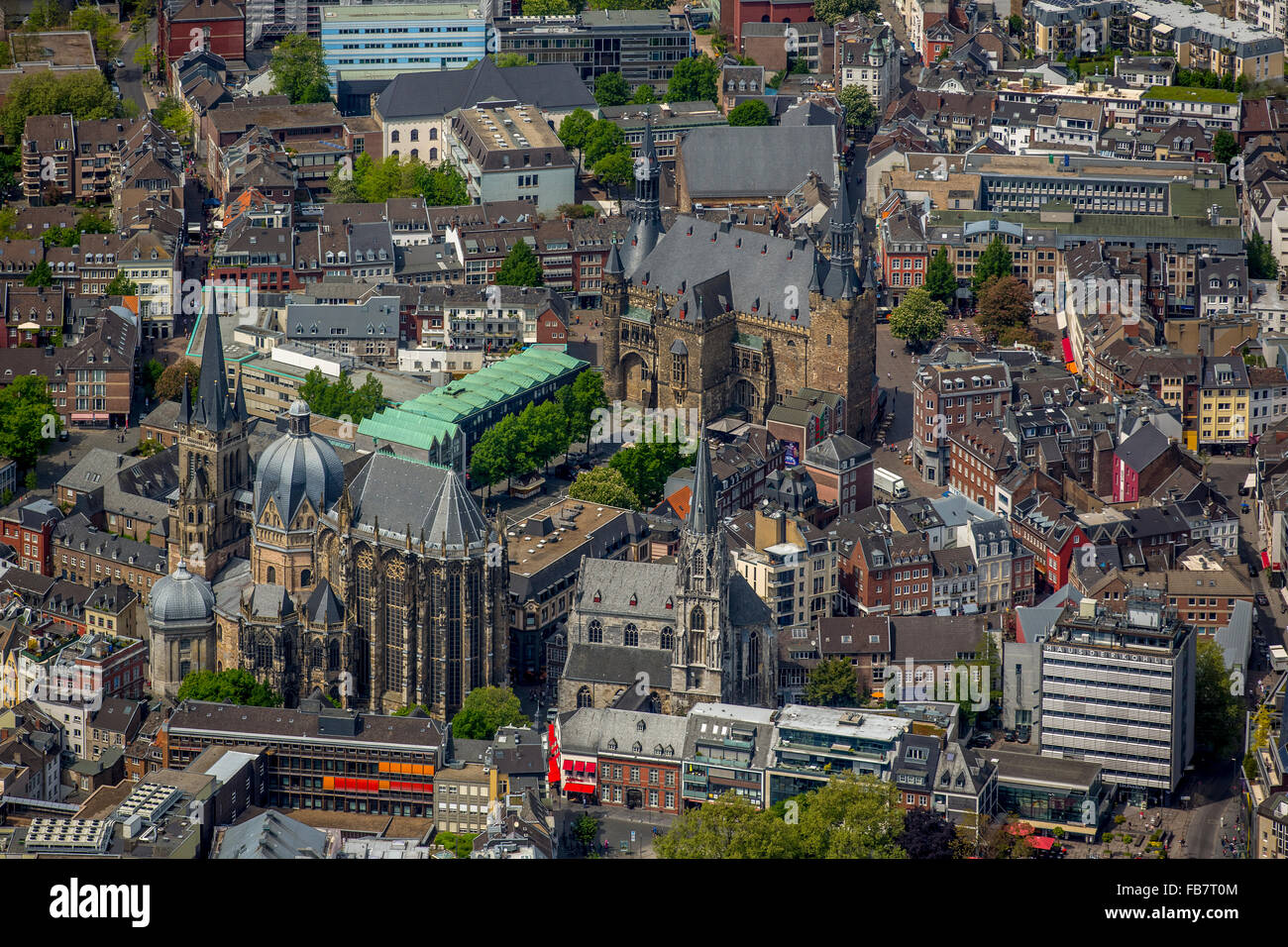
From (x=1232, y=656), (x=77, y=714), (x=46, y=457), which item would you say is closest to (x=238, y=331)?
(x=46, y=457)

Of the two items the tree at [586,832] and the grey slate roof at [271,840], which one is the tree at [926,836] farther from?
the grey slate roof at [271,840]

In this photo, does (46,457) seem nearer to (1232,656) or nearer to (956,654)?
(956,654)

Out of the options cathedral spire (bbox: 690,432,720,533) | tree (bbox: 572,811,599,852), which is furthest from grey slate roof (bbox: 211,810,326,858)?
cathedral spire (bbox: 690,432,720,533)

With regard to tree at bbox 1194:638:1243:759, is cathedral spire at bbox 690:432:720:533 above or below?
above

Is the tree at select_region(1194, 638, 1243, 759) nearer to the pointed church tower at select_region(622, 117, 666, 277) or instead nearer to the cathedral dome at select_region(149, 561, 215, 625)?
the cathedral dome at select_region(149, 561, 215, 625)

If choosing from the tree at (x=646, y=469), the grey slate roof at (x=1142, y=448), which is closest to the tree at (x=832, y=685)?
the tree at (x=646, y=469)

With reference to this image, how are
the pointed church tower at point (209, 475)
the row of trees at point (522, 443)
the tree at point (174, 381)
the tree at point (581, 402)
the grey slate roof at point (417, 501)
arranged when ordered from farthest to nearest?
the tree at point (174, 381), the tree at point (581, 402), the row of trees at point (522, 443), the pointed church tower at point (209, 475), the grey slate roof at point (417, 501)
